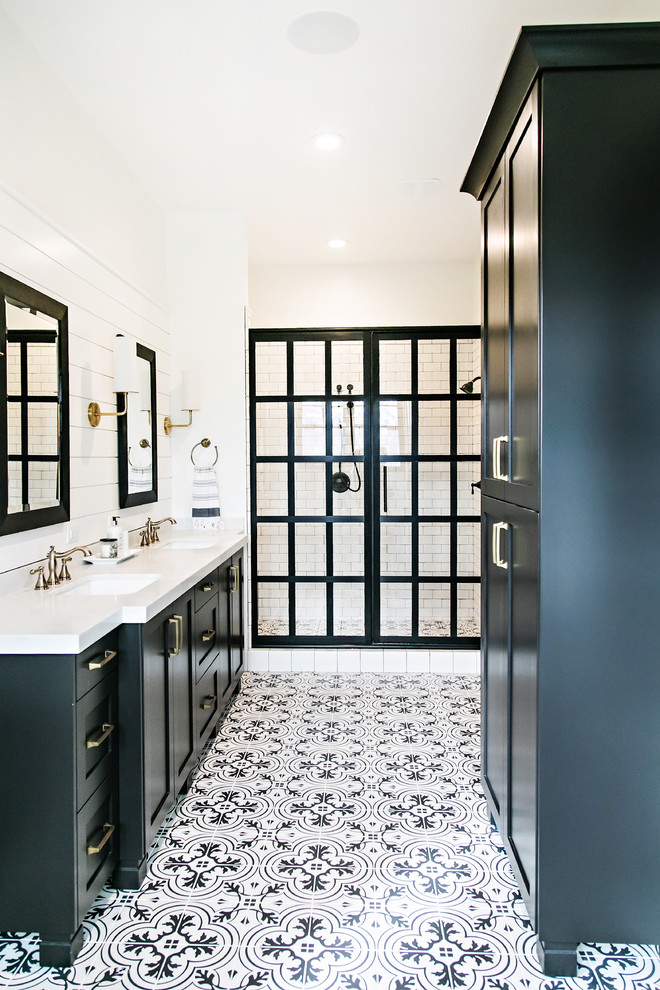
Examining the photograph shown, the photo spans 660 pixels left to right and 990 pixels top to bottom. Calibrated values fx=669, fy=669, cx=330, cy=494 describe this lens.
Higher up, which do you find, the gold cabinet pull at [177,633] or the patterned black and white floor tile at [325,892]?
the gold cabinet pull at [177,633]

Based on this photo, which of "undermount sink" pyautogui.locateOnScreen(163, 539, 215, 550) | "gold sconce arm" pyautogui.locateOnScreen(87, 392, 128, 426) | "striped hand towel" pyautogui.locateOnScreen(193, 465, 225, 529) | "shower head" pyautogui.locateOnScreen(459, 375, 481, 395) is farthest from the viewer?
"shower head" pyautogui.locateOnScreen(459, 375, 481, 395)

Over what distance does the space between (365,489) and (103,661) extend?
8.52ft

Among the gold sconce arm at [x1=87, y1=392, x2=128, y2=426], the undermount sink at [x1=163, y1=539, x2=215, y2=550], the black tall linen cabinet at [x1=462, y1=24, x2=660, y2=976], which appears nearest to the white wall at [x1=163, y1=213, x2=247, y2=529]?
the undermount sink at [x1=163, y1=539, x2=215, y2=550]

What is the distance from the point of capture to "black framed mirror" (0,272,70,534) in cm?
218

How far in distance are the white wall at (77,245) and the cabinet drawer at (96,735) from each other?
628 mm

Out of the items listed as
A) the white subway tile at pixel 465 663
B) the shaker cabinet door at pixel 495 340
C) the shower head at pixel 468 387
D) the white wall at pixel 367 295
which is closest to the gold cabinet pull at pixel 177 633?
the shaker cabinet door at pixel 495 340

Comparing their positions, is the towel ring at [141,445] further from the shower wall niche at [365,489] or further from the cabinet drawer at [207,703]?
the cabinet drawer at [207,703]

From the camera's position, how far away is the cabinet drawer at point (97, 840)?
170cm

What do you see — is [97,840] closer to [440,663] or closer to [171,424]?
[171,424]

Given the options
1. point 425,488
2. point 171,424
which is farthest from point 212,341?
point 425,488

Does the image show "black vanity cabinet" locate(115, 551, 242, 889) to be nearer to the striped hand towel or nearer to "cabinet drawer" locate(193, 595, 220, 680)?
"cabinet drawer" locate(193, 595, 220, 680)

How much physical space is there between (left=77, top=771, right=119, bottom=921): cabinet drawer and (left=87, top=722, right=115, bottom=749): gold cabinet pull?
13cm

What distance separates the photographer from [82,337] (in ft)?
9.13

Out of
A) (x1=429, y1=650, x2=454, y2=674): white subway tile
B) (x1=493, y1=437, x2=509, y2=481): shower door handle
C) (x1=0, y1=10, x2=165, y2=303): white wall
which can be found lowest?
(x1=429, y1=650, x2=454, y2=674): white subway tile
